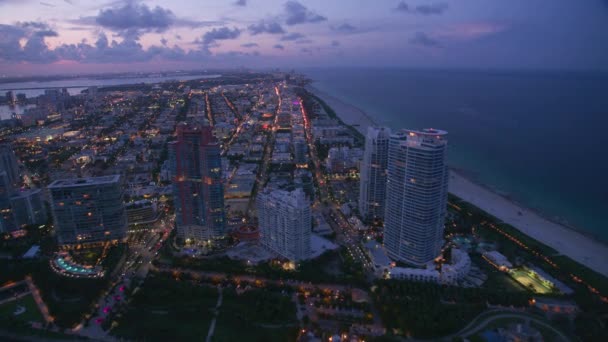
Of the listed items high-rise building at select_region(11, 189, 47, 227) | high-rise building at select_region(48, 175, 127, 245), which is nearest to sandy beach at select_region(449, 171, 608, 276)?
high-rise building at select_region(48, 175, 127, 245)

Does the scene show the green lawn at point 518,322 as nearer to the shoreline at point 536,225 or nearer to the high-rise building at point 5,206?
the shoreline at point 536,225

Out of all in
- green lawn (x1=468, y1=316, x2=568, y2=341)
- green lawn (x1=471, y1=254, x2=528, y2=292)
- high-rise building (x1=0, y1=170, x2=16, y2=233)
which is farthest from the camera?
high-rise building (x1=0, y1=170, x2=16, y2=233)

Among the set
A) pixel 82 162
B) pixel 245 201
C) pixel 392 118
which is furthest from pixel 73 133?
pixel 392 118

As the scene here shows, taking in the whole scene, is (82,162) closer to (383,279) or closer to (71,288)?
(71,288)

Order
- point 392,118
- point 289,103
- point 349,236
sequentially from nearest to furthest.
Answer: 1. point 349,236
2. point 392,118
3. point 289,103

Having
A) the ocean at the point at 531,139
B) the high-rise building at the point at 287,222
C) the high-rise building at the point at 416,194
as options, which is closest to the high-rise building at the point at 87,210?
the high-rise building at the point at 287,222

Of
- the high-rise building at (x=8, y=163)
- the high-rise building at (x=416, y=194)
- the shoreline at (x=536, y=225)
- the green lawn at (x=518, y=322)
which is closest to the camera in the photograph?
the green lawn at (x=518, y=322)

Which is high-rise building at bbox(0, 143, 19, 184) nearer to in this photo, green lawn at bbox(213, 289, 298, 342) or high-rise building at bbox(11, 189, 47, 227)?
high-rise building at bbox(11, 189, 47, 227)
